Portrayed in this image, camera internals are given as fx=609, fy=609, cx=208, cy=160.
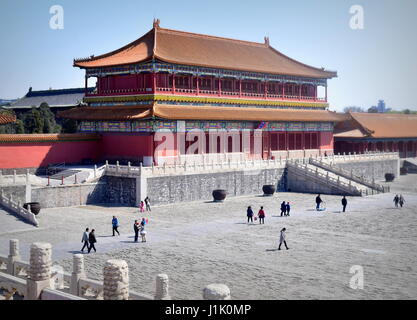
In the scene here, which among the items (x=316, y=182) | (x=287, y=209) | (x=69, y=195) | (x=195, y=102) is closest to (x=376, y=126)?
(x=316, y=182)

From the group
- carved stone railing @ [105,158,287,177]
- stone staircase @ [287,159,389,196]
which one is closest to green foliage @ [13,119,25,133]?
carved stone railing @ [105,158,287,177]

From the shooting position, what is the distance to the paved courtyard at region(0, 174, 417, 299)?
21719mm

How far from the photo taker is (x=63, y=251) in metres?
26.8

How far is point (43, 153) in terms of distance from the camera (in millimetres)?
43688

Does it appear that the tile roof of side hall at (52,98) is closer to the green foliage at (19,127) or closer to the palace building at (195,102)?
the green foliage at (19,127)

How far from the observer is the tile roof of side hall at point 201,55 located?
47.3 metres

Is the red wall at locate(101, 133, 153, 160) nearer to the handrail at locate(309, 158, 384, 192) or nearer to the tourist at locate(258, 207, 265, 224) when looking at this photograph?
the tourist at locate(258, 207, 265, 224)

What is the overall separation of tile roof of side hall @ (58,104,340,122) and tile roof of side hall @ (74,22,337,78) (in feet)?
11.2

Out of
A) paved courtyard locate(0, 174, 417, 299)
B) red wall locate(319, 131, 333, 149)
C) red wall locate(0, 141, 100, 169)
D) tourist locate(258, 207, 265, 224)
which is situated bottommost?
paved courtyard locate(0, 174, 417, 299)

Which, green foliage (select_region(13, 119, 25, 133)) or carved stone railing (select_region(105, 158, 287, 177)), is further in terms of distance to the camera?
green foliage (select_region(13, 119, 25, 133))

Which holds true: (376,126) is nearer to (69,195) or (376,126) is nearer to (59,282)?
(69,195)

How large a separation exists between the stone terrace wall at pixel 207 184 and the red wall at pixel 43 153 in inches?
356

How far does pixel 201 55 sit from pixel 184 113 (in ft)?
23.0

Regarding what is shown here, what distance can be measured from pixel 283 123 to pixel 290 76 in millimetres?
4991
